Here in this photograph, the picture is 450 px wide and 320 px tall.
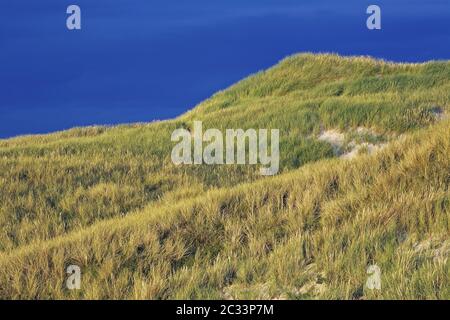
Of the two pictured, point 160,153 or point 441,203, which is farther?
point 160,153

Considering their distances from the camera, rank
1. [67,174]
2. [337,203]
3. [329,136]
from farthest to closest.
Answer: [329,136], [67,174], [337,203]

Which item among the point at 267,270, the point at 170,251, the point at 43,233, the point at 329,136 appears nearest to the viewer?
the point at 267,270

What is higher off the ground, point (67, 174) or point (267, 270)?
point (67, 174)

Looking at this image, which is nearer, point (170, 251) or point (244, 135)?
point (170, 251)

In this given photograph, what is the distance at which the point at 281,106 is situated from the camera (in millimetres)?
22484

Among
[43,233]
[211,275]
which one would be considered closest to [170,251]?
[211,275]

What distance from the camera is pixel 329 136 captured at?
739 inches

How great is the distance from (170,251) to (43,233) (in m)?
4.32

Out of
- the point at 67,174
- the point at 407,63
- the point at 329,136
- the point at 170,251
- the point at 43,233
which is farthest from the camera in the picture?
the point at 407,63
